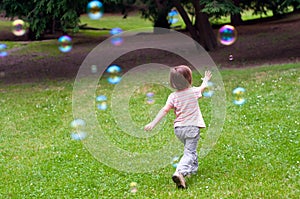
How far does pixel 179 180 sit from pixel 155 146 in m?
1.76

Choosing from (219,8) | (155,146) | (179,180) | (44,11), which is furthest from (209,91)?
(179,180)

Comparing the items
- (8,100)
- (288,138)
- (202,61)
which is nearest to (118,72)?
(202,61)

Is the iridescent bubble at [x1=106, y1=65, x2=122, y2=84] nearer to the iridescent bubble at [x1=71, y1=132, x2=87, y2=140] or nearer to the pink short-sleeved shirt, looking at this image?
the iridescent bubble at [x1=71, y1=132, x2=87, y2=140]

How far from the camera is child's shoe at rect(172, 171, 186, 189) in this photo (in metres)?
5.12

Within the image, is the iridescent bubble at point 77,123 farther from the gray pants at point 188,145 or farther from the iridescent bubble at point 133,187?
the gray pants at point 188,145

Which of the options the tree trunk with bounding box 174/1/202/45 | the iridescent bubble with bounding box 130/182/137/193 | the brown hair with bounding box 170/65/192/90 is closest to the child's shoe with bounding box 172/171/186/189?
the iridescent bubble with bounding box 130/182/137/193

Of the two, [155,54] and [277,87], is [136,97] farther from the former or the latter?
[155,54]

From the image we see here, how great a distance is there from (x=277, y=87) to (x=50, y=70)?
7.53 metres

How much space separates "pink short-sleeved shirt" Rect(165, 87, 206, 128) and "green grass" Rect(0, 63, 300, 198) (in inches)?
23.9

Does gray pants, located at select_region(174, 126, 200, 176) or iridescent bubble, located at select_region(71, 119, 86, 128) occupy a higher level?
gray pants, located at select_region(174, 126, 200, 176)

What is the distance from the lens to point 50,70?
15.2 metres

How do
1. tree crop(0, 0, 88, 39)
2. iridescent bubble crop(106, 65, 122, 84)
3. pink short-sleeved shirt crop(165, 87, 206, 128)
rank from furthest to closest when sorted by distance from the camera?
1. iridescent bubble crop(106, 65, 122, 84)
2. tree crop(0, 0, 88, 39)
3. pink short-sleeved shirt crop(165, 87, 206, 128)

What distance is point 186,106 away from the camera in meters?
5.42

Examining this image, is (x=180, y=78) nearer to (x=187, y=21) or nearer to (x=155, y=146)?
(x=155, y=146)
